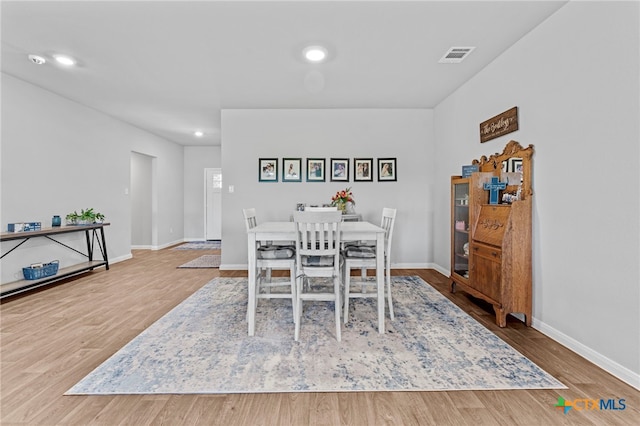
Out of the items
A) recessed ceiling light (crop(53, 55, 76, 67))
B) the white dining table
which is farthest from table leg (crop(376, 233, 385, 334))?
recessed ceiling light (crop(53, 55, 76, 67))

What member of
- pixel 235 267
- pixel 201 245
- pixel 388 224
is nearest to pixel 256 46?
pixel 388 224

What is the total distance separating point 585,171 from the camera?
7.04ft

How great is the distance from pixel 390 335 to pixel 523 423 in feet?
3.48

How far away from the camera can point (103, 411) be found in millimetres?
1591

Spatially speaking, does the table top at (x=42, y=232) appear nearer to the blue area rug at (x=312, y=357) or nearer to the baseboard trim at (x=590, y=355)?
the blue area rug at (x=312, y=357)

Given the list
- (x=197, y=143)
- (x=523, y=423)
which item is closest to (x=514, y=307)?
(x=523, y=423)

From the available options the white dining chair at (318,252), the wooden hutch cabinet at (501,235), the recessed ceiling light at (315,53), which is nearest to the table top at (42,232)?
the white dining chair at (318,252)

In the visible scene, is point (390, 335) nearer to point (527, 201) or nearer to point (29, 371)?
point (527, 201)

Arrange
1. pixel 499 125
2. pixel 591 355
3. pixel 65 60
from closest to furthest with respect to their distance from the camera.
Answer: pixel 591 355 < pixel 499 125 < pixel 65 60

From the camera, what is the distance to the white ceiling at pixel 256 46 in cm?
237

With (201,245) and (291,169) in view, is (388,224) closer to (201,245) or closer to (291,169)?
(291,169)

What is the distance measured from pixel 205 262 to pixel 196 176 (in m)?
3.42

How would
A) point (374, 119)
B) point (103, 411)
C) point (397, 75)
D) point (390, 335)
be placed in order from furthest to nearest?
point (374, 119) < point (397, 75) < point (390, 335) < point (103, 411)

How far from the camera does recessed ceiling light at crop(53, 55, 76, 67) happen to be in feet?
10.3
